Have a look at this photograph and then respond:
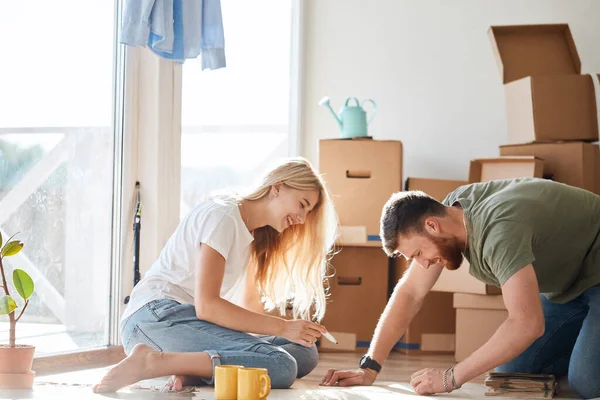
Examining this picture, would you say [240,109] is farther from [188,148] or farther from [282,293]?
[282,293]

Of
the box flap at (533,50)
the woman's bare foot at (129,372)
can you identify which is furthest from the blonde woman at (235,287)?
the box flap at (533,50)

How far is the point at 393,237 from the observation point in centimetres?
225

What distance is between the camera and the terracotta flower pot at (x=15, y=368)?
2234mm

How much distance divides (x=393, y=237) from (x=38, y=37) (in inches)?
60.1

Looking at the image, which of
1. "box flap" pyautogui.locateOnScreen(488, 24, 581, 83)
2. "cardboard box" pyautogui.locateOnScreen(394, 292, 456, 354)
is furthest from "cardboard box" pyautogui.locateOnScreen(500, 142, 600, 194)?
"cardboard box" pyautogui.locateOnScreen(394, 292, 456, 354)

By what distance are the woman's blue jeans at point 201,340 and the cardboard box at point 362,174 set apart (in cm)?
139

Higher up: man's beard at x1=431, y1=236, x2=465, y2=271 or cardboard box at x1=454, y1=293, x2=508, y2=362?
man's beard at x1=431, y1=236, x2=465, y2=271

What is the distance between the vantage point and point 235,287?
277cm

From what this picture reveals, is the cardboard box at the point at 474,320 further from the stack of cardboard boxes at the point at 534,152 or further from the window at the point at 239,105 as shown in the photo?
the window at the point at 239,105

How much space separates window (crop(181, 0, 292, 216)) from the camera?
12.6 feet

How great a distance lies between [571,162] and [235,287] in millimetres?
1594

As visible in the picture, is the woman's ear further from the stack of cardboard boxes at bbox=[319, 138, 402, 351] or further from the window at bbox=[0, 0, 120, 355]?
the stack of cardboard boxes at bbox=[319, 138, 402, 351]

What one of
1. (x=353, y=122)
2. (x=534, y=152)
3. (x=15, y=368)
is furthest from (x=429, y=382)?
(x=353, y=122)

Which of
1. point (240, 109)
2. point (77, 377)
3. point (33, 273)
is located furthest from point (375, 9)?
point (77, 377)
